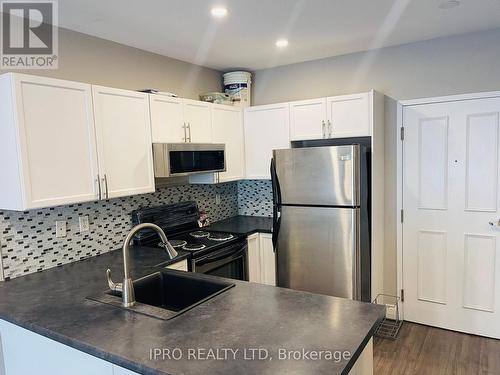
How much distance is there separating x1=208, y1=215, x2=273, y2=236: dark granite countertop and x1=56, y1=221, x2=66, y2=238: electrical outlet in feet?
4.48

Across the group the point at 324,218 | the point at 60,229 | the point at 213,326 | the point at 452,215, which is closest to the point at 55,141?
the point at 60,229

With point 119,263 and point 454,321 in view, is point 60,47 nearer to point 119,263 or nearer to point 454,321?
point 119,263

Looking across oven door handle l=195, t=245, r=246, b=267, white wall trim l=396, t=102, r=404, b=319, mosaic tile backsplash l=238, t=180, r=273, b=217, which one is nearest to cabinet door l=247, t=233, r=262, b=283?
oven door handle l=195, t=245, r=246, b=267


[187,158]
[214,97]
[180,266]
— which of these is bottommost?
[180,266]

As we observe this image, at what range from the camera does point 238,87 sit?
3756 mm

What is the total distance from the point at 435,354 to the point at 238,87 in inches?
119

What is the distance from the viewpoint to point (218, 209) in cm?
390

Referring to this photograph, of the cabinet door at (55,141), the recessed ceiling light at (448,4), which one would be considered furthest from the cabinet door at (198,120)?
the recessed ceiling light at (448,4)

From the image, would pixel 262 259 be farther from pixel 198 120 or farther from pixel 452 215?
pixel 452 215

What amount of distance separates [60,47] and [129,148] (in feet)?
2.66

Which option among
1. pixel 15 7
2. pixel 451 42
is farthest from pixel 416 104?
pixel 15 7

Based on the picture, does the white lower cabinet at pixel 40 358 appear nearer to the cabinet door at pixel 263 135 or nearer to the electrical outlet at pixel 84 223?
the electrical outlet at pixel 84 223

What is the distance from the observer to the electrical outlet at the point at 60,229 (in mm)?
2367

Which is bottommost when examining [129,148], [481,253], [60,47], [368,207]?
[481,253]
